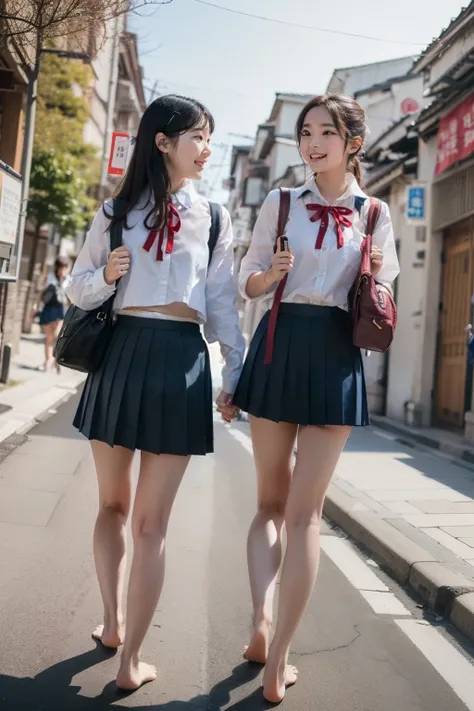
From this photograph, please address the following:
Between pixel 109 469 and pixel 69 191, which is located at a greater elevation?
pixel 69 191

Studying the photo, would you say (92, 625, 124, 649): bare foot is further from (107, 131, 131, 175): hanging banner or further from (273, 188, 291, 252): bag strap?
(107, 131, 131, 175): hanging banner

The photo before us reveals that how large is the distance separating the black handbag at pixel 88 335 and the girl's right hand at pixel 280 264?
1.76ft

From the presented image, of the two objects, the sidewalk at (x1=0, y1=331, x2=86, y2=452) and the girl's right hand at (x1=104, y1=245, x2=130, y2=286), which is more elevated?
the girl's right hand at (x1=104, y1=245, x2=130, y2=286)

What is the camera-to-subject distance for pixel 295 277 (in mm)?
2785

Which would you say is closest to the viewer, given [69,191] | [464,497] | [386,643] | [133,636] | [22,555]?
[133,636]

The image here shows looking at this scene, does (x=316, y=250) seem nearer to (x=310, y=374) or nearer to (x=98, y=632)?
(x=310, y=374)

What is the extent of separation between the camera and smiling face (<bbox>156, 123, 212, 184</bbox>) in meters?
2.70

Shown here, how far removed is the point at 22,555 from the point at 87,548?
1.22ft

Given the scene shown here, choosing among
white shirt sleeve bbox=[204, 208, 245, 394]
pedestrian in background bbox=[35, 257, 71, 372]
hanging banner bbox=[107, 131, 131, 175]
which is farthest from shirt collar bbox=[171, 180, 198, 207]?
hanging banner bbox=[107, 131, 131, 175]

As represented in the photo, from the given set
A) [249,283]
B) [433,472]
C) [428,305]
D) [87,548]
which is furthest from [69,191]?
[249,283]

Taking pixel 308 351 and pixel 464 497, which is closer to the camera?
pixel 308 351

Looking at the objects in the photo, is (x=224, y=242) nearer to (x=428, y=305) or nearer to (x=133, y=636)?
(x=133, y=636)

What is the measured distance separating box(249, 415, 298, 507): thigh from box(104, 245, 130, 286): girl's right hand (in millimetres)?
719

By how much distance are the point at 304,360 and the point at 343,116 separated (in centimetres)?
89
